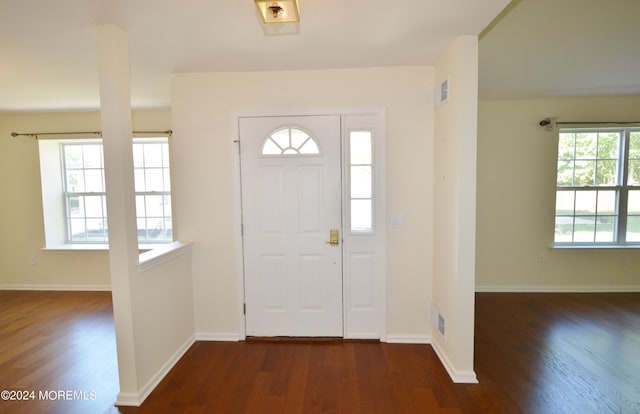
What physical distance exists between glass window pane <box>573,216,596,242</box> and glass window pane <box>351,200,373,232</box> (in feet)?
10.8

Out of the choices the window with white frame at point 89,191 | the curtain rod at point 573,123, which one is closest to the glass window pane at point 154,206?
the window with white frame at point 89,191

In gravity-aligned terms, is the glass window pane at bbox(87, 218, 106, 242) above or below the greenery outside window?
below

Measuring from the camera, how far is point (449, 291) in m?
2.36

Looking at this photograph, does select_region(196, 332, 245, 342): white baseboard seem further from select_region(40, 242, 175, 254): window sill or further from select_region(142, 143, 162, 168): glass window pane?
select_region(142, 143, 162, 168): glass window pane

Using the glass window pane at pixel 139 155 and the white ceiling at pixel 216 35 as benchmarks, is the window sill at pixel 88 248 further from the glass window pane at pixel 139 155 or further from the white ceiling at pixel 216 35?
the white ceiling at pixel 216 35

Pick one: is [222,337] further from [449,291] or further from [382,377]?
[449,291]

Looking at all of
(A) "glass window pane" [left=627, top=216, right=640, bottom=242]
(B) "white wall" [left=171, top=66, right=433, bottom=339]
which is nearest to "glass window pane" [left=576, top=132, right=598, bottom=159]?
(A) "glass window pane" [left=627, top=216, right=640, bottom=242]

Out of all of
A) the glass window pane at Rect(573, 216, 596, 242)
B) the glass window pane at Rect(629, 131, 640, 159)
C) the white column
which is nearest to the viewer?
the white column

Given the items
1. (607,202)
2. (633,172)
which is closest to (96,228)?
(607,202)

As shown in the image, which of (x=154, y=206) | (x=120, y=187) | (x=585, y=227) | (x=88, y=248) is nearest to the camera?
(x=120, y=187)

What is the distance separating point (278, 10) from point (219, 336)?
281 cm

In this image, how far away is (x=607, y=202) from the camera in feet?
13.1

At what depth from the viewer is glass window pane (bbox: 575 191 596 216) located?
3990mm
